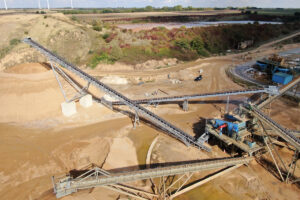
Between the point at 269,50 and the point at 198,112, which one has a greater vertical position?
the point at 269,50

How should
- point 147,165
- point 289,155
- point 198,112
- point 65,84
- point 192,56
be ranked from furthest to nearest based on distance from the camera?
point 192,56, point 65,84, point 198,112, point 289,155, point 147,165

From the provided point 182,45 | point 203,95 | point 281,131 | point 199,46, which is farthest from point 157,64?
point 281,131

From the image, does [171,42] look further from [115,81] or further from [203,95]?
[203,95]

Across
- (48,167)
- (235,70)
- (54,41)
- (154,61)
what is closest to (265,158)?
(48,167)

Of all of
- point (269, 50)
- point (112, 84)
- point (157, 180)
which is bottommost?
point (157, 180)

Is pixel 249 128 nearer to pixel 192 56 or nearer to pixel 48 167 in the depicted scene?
pixel 48 167

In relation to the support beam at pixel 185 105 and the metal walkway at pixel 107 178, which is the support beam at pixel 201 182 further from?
the support beam at pixel 185 105
